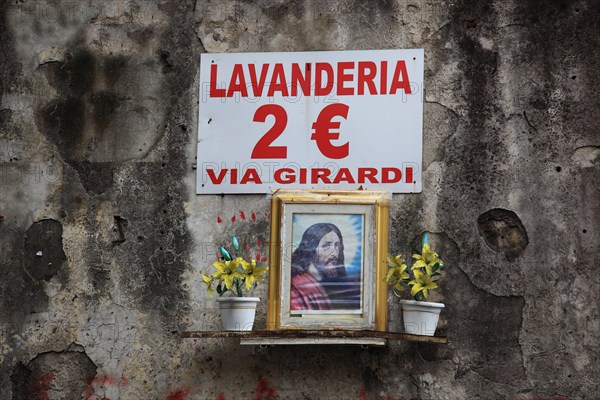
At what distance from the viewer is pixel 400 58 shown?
5.50 metres

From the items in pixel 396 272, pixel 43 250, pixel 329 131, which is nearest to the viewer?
pixel 396 272

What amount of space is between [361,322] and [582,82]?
162 cm

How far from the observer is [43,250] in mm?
5613

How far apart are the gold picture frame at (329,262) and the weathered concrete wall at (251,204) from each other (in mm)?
159

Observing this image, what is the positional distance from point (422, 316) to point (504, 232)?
0.63 metres

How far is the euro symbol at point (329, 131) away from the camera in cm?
544

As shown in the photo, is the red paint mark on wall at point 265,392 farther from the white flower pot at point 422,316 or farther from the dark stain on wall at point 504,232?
the dark stain on wall at point 504,232

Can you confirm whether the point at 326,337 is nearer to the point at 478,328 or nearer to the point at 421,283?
the point at 421,283

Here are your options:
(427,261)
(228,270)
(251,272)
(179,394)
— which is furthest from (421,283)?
(179,394)

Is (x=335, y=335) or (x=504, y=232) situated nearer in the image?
(x=335, y=335)

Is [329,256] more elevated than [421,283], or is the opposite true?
[329,256]

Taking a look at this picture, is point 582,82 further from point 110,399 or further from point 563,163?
point 110,399

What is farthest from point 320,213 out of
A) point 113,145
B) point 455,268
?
point 113,145

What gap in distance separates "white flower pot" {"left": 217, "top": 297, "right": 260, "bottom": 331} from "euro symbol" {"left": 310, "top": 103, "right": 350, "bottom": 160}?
0.86 m
